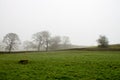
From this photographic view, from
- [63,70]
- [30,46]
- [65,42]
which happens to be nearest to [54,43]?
[65,42]

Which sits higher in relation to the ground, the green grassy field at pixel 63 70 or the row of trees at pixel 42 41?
the row of trees at pixel 42 41

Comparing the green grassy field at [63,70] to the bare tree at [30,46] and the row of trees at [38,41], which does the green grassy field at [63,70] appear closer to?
the row of trees at [38,41]

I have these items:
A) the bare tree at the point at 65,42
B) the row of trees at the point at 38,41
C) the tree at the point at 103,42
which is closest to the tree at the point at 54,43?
the row of trees at the point at 38,41

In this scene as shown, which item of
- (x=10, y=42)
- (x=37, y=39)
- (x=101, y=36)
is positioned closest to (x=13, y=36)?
(x=10, y=42)

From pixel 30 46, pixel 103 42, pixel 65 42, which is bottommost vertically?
pixel 30 46

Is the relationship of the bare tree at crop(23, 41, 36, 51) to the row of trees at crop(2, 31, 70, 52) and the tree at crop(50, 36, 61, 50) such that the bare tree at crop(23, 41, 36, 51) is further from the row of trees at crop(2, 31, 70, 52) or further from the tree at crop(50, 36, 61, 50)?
the tree at crop(50, 36, 61, 50)

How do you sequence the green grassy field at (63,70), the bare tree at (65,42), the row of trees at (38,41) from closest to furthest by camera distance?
the green grassy field at (63,70) → the row of trees at (38,41) → the bare tree at (65,42)

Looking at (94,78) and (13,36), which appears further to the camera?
(13,36)

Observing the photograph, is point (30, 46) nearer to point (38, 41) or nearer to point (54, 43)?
point (54, 43)

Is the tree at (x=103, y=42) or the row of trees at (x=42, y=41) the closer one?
the tree at (x=103, y=42)

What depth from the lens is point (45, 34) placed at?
9712 centimetres

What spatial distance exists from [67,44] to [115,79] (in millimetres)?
115030

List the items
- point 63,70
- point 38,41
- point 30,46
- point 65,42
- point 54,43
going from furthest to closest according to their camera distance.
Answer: point 65,42
point 30,46
point 54,43
point 38,41
point 63,70

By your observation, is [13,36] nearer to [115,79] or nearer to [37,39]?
[37,39]
